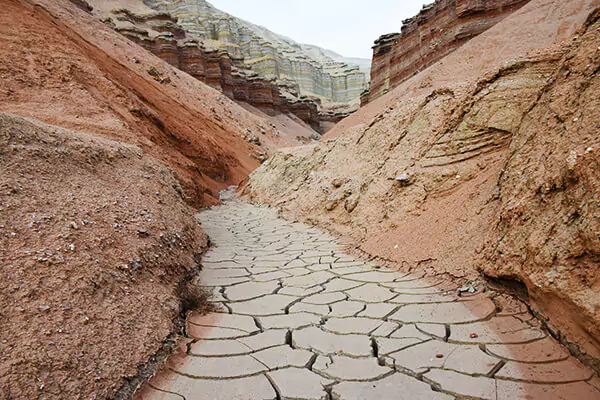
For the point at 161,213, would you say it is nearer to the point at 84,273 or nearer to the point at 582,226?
the point at 84,273

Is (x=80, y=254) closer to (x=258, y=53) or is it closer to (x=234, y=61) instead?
(x=234, y=61)

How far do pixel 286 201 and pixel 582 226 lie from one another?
19.7ft

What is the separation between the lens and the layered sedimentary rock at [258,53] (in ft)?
159

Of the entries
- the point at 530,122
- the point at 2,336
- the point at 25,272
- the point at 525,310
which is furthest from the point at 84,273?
the point at 530,122

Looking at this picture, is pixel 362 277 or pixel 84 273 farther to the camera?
pixel 362 277

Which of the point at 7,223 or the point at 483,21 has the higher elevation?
the point at 483,21

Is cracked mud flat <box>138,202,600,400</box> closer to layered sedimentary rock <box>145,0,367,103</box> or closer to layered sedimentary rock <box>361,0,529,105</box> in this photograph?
layered sedimentary rock <box>361,0,529,105</box>

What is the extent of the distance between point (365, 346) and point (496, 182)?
202 centimetres

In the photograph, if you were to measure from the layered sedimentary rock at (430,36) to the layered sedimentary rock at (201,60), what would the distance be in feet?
49.9

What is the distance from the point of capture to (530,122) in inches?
110

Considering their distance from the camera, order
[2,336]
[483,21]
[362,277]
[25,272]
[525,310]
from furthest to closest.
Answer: [483,21] < [362,277] < [525,310] < [25,272] < [2,336]

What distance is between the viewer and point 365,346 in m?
2.08

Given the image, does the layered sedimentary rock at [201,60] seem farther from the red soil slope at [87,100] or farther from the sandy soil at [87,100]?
the sandy soil at [87,100]

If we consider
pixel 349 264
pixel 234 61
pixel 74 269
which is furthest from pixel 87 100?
pixel 234 61
